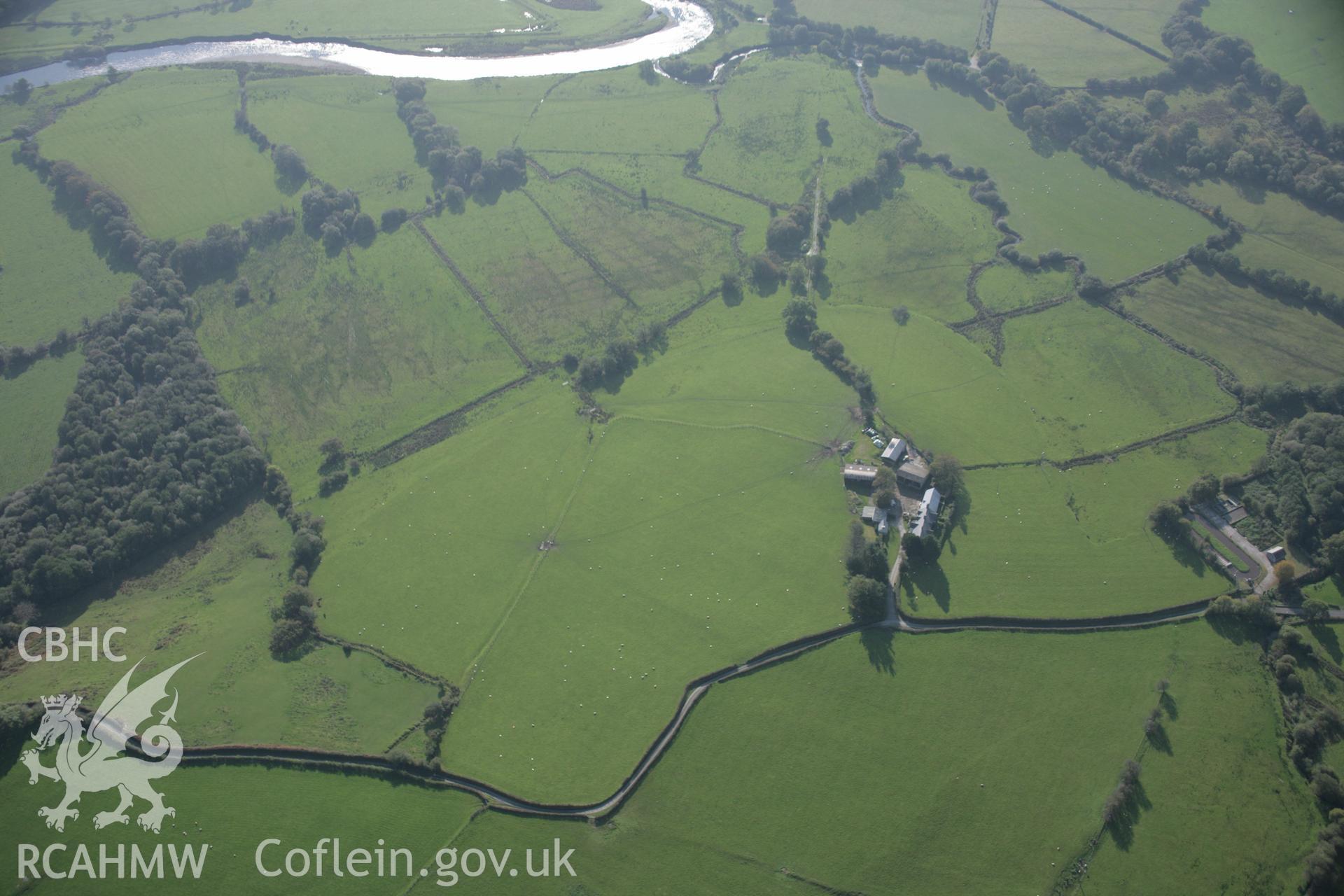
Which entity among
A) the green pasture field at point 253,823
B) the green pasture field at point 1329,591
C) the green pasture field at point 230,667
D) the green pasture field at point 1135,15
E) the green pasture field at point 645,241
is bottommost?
the green pasture field at point 253,823

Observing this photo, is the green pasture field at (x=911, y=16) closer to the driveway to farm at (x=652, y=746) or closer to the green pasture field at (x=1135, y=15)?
the green pasture field at (x=1135, y=15)

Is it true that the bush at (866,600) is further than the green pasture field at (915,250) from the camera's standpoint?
No

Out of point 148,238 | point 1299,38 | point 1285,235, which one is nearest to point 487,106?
point 148,238

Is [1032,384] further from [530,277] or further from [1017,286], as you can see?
[530,277]

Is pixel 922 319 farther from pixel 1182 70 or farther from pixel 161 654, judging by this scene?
pixel 161 654

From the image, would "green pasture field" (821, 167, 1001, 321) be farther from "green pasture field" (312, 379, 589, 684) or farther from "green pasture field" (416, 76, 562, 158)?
"green pasture field" (416, 76, 562, 158)

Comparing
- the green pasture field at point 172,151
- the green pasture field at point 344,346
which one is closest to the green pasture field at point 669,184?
the green pasture field at point 344,346
